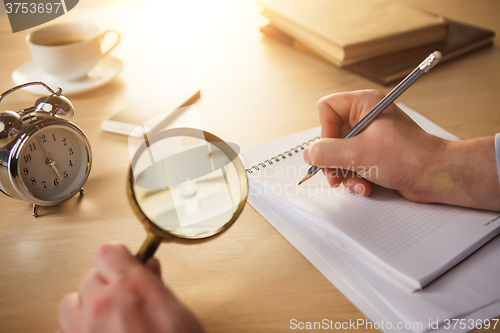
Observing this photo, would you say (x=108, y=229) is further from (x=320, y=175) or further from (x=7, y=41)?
(x=7, y=41)

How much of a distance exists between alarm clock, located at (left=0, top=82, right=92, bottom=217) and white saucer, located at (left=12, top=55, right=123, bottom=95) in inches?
15.0

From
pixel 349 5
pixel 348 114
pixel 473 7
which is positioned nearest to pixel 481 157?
pixel 348 114

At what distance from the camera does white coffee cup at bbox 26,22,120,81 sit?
994 mm

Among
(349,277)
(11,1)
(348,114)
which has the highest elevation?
(11,1)

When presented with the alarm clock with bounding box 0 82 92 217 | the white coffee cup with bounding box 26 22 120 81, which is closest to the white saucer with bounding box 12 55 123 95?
the white coffee cup with bounding box 26 22 120 81

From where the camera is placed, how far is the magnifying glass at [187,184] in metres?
0.50

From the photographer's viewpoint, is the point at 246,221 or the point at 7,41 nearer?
the point at 246,221

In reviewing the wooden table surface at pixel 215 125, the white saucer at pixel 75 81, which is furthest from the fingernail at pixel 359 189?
the white saucer at pixel 75 81

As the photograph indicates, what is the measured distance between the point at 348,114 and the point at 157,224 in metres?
0.45

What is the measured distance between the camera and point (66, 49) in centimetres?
99

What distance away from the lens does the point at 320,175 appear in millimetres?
756

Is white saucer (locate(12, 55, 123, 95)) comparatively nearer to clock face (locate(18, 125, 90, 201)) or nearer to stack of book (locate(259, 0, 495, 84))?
clock face (locate(18, 125, 90, 201))

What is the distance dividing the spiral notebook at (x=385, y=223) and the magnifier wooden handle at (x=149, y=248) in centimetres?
27

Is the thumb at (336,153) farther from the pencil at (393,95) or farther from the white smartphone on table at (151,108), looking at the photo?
the white smartphone on table at (151,108)
